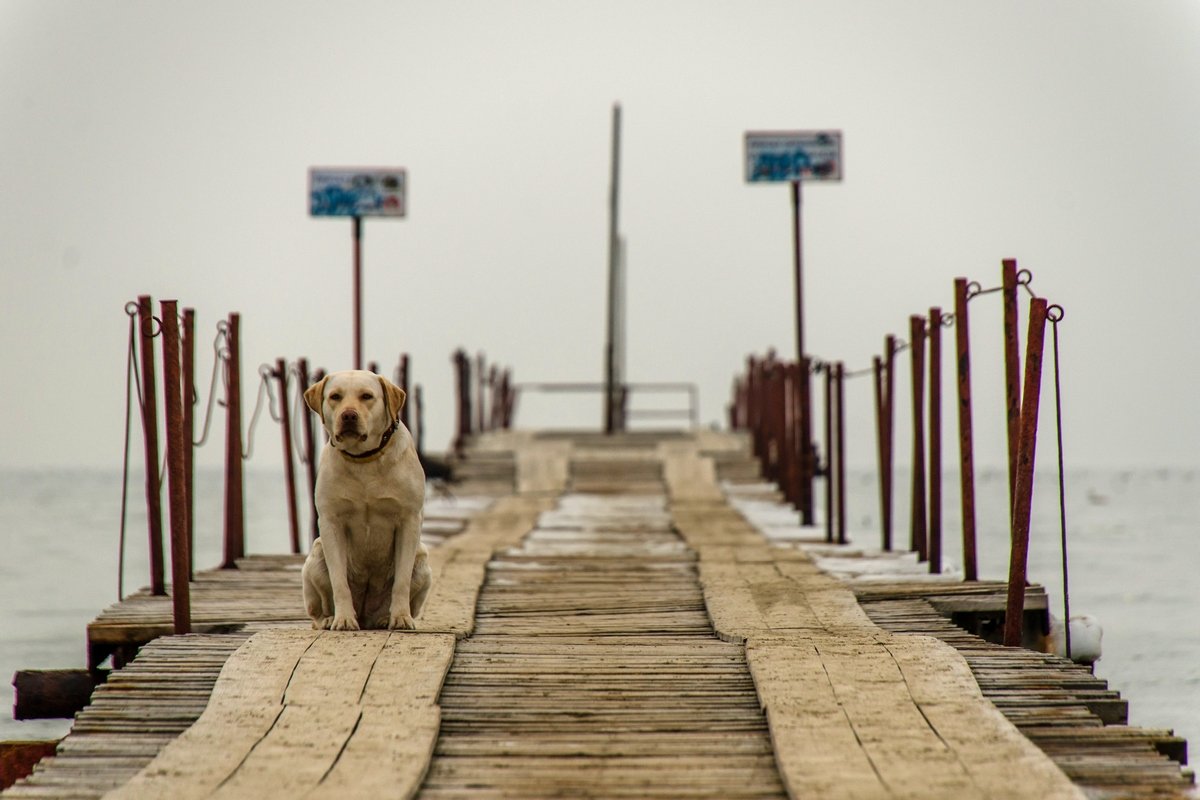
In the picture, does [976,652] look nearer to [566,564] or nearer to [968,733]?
[968,733]

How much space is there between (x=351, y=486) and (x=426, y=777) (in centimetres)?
194

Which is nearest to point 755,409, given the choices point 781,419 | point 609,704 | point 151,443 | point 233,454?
point 781,419

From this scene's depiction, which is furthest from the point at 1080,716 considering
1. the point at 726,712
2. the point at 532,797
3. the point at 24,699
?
the point at 24,699

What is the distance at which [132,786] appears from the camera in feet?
14.1

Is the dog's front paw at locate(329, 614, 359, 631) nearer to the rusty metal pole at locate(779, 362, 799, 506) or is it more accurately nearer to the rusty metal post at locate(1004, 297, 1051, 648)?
the rusty metal post at locate(1004, 297, 1051, 648)

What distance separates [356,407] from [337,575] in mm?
684

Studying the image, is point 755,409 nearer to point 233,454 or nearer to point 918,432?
point 918,432

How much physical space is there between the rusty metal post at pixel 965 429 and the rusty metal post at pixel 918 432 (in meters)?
1.50

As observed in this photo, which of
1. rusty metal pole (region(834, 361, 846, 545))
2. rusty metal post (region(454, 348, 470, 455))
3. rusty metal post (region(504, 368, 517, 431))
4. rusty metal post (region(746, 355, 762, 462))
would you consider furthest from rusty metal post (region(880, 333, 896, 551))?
rusty metal post (region(504, 368, 517, 431))

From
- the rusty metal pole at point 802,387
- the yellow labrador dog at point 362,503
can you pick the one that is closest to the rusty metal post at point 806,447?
the rusty metal pole at point 802,387

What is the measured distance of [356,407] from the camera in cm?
612

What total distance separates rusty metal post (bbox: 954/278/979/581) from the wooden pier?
27cm

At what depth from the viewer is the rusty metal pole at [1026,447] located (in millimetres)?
6371

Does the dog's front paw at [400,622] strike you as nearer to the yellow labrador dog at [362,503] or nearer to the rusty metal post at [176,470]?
the yellow labrador dog at [362,503]
